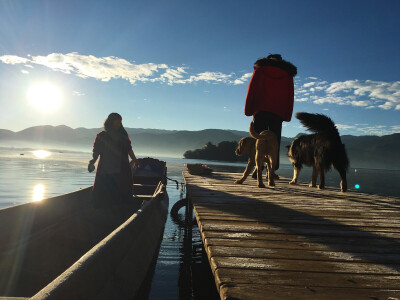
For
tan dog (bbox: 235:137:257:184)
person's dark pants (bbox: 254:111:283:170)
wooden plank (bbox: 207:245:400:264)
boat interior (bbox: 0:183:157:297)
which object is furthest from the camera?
person's dark pants (bbox: 254:111:283:170)

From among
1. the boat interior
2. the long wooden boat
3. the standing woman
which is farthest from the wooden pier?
the boat interior

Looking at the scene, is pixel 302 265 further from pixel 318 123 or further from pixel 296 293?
pixel 318 123

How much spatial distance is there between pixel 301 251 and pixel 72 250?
4.49m

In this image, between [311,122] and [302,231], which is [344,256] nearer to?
[302,231]

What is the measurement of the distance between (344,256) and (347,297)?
2.35 ft

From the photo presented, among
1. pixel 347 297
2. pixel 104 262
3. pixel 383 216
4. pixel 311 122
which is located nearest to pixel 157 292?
pixel 104 262

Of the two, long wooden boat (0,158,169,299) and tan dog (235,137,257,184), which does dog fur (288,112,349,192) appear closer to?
tan dog (235,137,257,184)

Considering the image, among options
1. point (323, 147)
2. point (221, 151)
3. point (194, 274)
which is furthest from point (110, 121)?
point (221, 151)

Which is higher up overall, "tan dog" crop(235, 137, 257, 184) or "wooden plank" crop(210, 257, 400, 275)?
"tan dog" crop(235, 137, 257, 184)

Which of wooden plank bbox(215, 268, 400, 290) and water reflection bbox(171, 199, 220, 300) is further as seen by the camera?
water reflection bbox(171, 199, 220, 300)

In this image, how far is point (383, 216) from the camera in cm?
375

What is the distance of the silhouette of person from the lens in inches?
285

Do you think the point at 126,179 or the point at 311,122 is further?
the point at 311,122

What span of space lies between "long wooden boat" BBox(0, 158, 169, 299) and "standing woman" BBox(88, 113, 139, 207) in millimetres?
405
